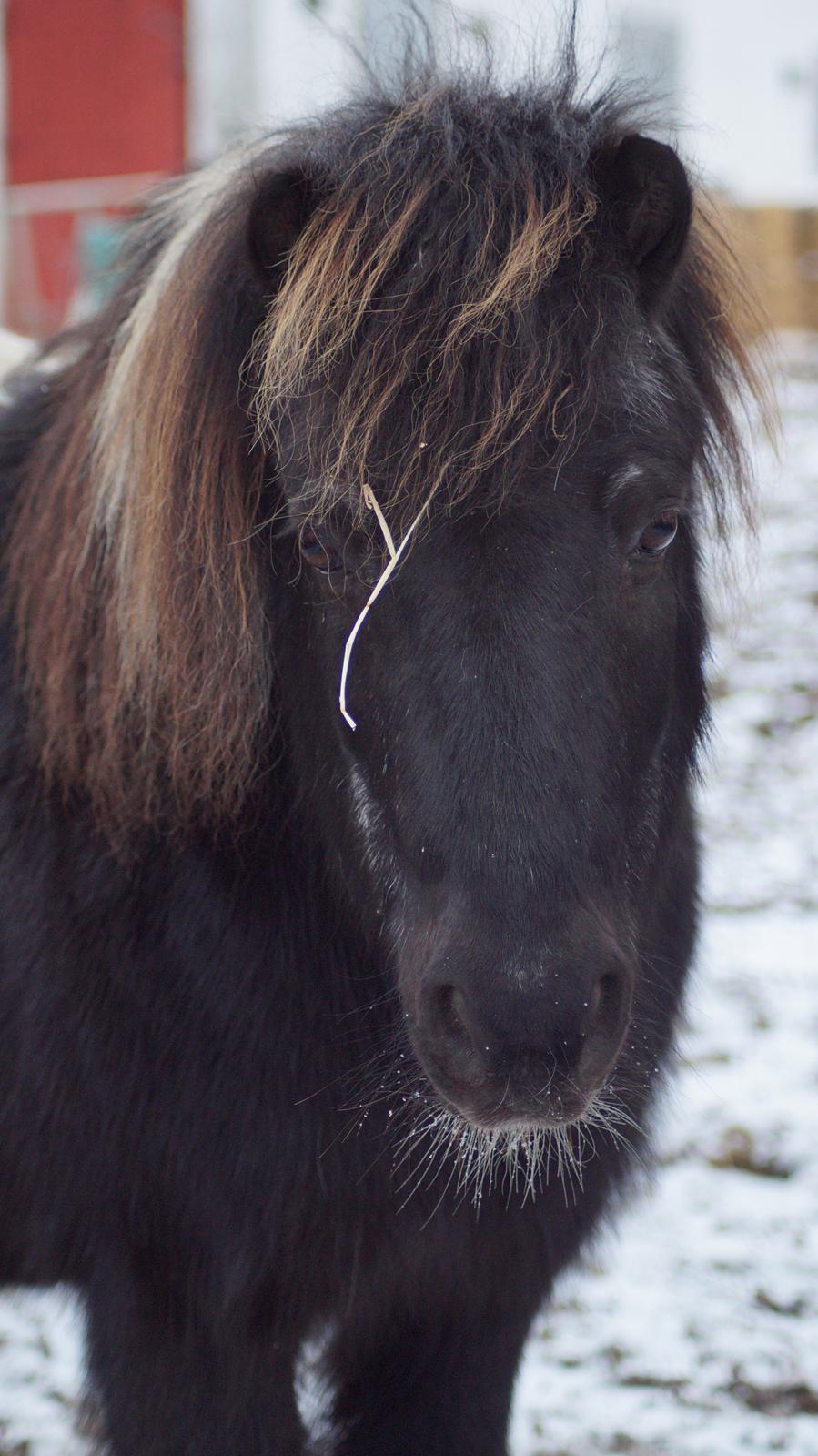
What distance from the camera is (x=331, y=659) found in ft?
5.51

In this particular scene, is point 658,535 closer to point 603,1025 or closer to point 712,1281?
point 603,1025

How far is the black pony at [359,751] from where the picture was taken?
1.48 metres

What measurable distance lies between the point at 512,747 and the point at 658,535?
0.38 metres

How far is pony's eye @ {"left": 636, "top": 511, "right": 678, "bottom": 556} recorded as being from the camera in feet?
5.37

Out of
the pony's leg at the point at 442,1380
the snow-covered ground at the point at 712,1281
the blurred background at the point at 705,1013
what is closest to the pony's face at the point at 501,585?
the blurred background at the point at 705,1013

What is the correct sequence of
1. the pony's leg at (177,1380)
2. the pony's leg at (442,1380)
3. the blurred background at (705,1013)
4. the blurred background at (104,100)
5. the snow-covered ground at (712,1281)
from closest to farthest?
the pony's leg at (177,1380)
the pony's leg at (442,1380)
the blurred background at (705,1013)
the snow-covered ground at (712,1281)
the blurred background at (104,100)

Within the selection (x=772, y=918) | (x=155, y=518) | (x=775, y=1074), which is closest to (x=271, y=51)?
(x=772, y=918)

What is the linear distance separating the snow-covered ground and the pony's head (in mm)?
585

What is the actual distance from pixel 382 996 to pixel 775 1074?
2044 mm

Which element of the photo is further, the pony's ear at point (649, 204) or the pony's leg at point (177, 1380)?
the pony's leg at point (177, 1380)

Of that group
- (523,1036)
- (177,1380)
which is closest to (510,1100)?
(523,1036)

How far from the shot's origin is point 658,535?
1.65 m

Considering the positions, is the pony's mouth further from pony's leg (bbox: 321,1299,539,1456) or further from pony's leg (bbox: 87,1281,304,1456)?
pony's leg (bbox: 321,1299,539,1456)

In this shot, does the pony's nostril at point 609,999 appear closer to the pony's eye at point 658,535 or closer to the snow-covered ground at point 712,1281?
the pony's eye at point 658,535
